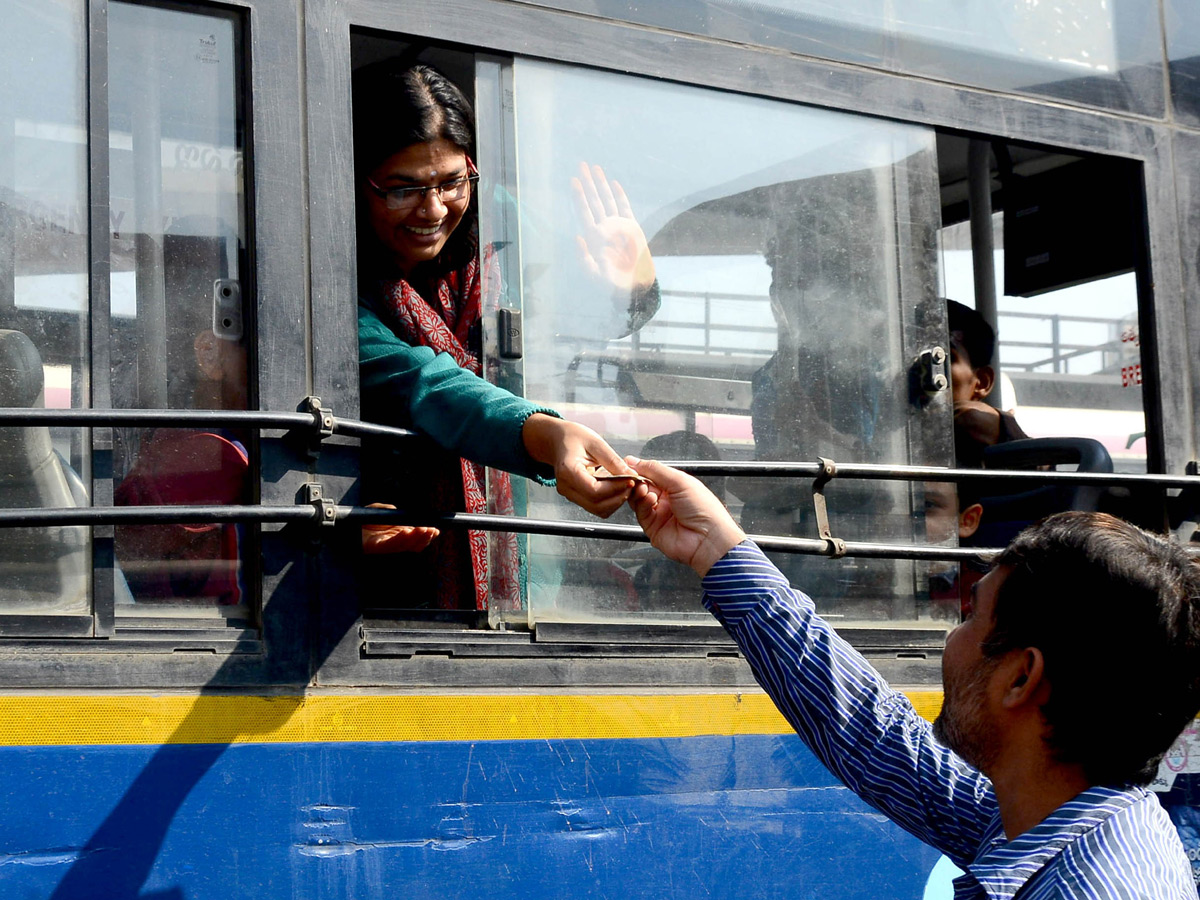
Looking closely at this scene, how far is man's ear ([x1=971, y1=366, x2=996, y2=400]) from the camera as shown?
11.4 feet

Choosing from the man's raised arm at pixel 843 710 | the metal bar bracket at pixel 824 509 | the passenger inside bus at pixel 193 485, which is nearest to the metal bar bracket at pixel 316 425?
the passenger inside bus at pixel 193 485

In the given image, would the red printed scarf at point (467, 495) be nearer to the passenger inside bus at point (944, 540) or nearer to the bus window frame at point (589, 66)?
the bus window frame at point (589, 66)

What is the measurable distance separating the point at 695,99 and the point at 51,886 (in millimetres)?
1762

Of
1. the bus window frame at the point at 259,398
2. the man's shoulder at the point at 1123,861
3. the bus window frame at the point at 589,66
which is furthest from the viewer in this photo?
the bus window frame at the point at 589,66

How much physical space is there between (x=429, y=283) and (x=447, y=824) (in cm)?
102

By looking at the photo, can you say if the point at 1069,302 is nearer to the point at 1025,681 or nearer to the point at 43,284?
the point at 1025,681

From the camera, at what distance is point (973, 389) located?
346 centimetres

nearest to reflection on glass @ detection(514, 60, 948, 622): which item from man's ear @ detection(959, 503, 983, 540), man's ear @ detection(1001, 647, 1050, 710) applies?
man's ear @ detection(959, 503, 983, 540)

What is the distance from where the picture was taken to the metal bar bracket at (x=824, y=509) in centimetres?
230

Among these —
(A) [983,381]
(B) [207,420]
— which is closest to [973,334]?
(A) [983,381]

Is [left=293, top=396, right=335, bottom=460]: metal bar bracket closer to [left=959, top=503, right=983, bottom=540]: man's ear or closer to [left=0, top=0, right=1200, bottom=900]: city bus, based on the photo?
[left=0, top=0, right=1200, bottom=900]: city bus

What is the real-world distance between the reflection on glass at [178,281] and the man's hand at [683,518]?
0.65 m

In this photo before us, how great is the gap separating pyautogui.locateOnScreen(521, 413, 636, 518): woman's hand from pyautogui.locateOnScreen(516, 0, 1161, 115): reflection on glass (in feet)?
2.88

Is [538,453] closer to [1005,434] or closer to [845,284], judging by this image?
[845,284]
